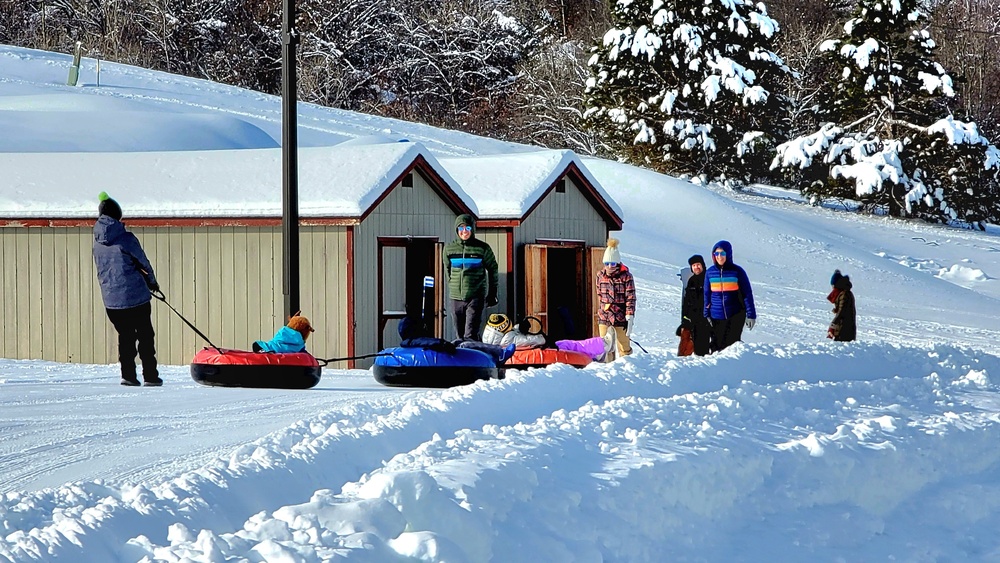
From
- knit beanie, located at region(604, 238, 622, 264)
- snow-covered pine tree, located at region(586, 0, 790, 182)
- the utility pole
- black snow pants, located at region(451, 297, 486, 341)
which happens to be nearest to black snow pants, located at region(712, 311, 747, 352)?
knit beanie, located at region(604, 238, 622, 264)

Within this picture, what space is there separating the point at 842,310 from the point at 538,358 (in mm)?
5364

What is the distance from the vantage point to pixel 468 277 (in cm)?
1430

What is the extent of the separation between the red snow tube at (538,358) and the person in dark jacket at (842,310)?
15.8 ft

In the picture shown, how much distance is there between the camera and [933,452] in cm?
855

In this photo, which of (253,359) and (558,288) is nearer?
(253,359)

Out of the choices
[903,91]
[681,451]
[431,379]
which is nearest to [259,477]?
[681,451]

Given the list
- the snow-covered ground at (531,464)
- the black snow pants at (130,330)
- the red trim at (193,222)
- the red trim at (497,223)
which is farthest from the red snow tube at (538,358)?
the red trim at (497,223)

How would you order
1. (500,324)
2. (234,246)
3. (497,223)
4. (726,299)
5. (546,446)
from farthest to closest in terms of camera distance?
1. (497,223)
2. (234,246)
3. (726,299)
4. (500,324)
5. (546,446)

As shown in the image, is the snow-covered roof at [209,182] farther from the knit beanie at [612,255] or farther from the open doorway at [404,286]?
the knit beanie at [612,255]

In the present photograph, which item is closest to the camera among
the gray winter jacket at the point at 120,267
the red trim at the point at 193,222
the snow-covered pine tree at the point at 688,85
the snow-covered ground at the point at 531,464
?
the snow-covered ground at the point at 531,464

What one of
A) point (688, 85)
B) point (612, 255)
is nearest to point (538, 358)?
point (612, 255)

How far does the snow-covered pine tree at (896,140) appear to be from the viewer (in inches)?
Result: 1446

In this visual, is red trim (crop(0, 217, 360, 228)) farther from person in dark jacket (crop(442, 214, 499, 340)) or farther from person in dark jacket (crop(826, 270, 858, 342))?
person in dark jacket (crop(826, 270, 858, 342))

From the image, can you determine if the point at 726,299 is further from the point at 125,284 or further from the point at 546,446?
the point at 546,446
